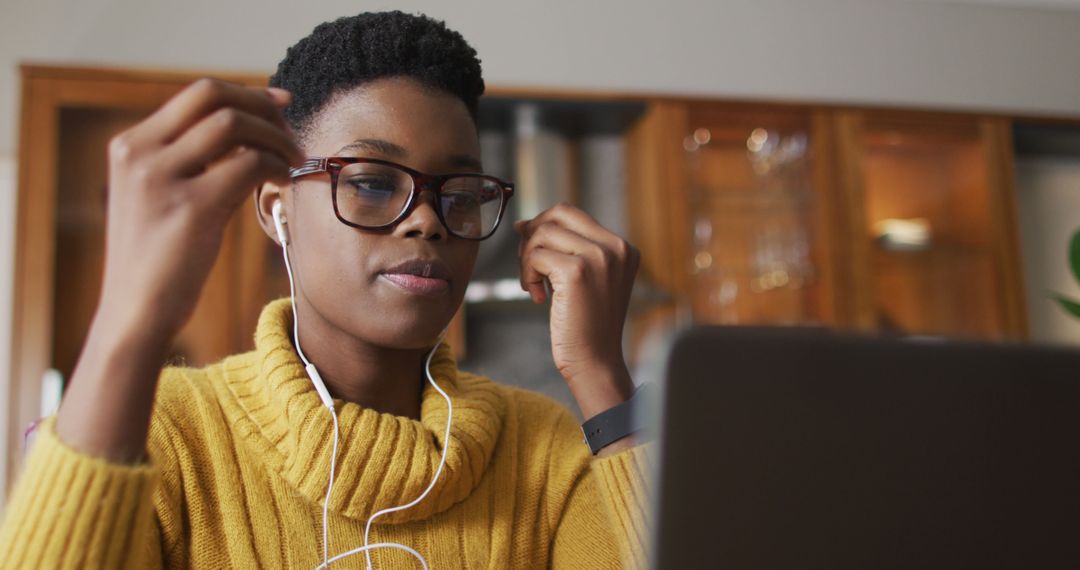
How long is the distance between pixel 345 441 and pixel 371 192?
0.25m

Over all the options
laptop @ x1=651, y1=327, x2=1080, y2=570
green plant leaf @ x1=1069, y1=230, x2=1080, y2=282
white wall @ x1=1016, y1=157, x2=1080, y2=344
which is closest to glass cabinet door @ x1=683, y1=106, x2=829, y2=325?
white wall @ x1=1016, y1=157, x2=1080, y2=344

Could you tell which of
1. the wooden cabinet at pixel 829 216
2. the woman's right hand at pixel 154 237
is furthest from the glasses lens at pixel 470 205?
the wooden cabinet at pixel 829 216

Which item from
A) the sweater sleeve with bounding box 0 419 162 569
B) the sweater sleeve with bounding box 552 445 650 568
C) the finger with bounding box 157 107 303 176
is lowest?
the sweater sleeve with bounding box 552 445 650 568

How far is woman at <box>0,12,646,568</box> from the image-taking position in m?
0.94

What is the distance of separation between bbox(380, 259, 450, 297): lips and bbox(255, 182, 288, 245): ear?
169mm

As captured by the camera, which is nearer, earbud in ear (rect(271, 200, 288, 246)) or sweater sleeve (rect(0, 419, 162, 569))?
sweater sleeve (rect(0, 419, 162, 569))

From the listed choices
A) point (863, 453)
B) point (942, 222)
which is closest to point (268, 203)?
point (863, 453)

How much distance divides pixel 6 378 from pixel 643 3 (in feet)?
7.97

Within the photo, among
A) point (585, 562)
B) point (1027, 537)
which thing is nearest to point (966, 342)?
point (1027, 537)

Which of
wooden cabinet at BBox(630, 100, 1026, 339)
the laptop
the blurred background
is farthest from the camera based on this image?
wooden cabinet at BBox(630, 100, 1026, 339)

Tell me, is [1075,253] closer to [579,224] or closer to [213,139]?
[579,224]

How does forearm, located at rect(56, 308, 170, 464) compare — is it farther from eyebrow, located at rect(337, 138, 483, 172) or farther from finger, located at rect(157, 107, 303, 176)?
eyebrow, located at rect(337, 138, 483, 172)

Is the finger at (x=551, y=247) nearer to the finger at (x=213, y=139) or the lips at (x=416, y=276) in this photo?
the lips at (x=416, y=276)

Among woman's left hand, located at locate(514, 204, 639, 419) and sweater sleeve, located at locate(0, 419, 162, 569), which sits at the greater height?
woman's left hand, located at locate(514, 204, 639, 419)
